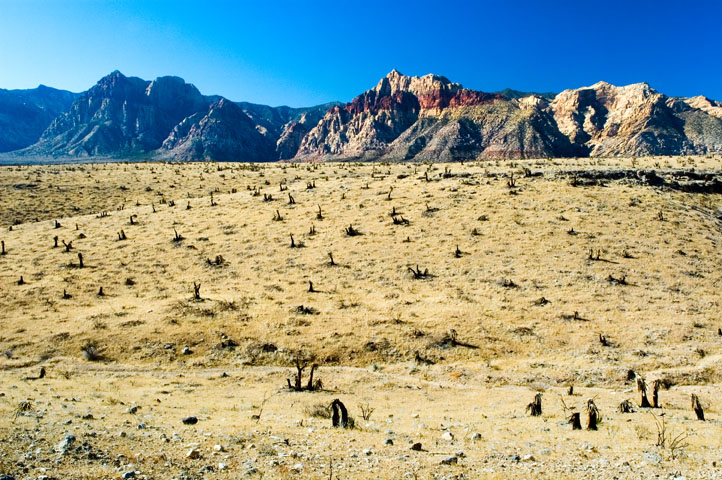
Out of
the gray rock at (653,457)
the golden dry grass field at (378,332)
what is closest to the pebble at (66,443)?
the golden dry grass field at (378,332)

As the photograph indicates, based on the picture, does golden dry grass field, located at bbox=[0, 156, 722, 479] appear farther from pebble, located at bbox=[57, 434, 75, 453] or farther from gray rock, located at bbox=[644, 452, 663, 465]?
pebble, located at bbox=[57, 434, 75, 453]

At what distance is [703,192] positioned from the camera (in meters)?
37.9

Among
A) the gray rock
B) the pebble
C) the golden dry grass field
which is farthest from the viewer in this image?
the golden dry grass field

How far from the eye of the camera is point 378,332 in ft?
60.4

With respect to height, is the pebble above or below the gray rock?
below

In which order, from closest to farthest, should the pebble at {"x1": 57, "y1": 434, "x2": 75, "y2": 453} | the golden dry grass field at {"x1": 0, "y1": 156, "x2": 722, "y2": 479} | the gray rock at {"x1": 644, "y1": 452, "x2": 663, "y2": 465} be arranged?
1. the pebble at {"x1": 57, "y1": 434, "x2": 75, "y2": 453}
2. the gray rock at {"x1": 644, "y1": 452, "x2": 663, "y2": 465}
3. the golden dry grass field at {"x1": 0, "y1": 156, "x2": 722, "y2": 479}

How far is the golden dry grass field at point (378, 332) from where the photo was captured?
771 cm

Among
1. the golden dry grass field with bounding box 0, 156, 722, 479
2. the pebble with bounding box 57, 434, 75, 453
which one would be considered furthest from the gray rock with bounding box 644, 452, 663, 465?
the pebble with bounding box 57, 434, 75, 453

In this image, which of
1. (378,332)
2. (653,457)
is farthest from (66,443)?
(378,332)

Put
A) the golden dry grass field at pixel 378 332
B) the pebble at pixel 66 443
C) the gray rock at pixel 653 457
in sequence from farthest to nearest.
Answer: the golden dry grass field at pixel 378 332 < the gray rock at pixel 653 457 < the pebble at pixel 66 443

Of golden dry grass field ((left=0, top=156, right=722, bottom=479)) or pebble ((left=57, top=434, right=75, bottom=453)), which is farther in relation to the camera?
golden dry grass field ((left=0, top=156, right=722, bottom=479))

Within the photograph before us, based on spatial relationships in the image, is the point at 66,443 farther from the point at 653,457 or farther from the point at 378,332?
the point at 378,332

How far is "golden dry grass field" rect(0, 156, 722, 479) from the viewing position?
25.3 ft

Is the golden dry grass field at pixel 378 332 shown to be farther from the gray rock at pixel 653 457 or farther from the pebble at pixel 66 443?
the pebble at pixel 66 443
